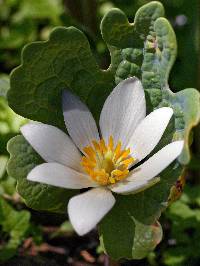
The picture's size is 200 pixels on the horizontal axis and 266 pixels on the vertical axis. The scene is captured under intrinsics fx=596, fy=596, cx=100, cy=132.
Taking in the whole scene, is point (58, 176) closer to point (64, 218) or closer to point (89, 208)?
point (89, 208)

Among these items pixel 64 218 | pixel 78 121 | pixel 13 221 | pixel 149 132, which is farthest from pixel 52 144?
pixel 64 218

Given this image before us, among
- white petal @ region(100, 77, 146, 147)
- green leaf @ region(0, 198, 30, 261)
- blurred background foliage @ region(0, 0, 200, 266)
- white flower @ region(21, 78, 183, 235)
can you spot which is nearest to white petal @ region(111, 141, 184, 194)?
white flower @ region(21, 78, 183, 235)

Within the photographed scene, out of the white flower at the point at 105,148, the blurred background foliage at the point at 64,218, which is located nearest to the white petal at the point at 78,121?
the white flower at the point at 105,148

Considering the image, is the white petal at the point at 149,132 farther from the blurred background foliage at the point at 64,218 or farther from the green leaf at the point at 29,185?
the blurred background foliage at the point at 64,218

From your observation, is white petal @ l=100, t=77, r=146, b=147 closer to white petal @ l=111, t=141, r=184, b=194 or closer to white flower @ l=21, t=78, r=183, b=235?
white flower @ l=21, t=78, r=183, b=235

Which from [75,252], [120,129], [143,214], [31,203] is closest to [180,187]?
[143,214]
